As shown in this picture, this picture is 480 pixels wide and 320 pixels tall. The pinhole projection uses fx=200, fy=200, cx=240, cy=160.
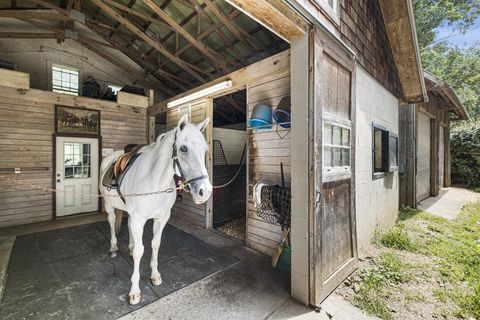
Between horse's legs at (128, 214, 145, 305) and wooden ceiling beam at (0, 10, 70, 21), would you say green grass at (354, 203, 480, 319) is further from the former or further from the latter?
wooden ceiling beam at (0, 10, 70, 21)

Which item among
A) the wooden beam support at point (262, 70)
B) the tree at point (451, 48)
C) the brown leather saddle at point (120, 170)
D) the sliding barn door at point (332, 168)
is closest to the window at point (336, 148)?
the sliding barn door at point (332, 168)

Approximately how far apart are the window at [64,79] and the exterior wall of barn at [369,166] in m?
7.03

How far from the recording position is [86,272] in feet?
7.82

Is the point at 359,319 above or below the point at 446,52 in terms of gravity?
below

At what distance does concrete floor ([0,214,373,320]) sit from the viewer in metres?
1.79

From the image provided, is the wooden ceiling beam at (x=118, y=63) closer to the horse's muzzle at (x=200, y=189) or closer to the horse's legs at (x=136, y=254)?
the horse's legs at (x=136, y=254)

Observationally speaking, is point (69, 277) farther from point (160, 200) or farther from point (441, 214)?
point (441, 214)

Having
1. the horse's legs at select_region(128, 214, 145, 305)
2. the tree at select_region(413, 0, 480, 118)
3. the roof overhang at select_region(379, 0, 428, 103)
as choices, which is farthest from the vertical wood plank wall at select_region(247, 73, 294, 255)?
the tree at select_region(413, 0, 480, 118)

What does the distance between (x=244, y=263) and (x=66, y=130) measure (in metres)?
5.07

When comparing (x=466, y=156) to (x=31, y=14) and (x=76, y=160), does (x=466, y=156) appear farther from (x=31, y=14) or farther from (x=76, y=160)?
(x=31, y=14)

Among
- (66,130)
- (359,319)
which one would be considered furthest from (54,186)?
(359,319)

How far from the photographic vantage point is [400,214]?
4895 mm

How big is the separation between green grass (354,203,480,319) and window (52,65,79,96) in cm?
767

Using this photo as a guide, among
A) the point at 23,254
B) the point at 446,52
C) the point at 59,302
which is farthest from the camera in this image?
the point at 446,52
